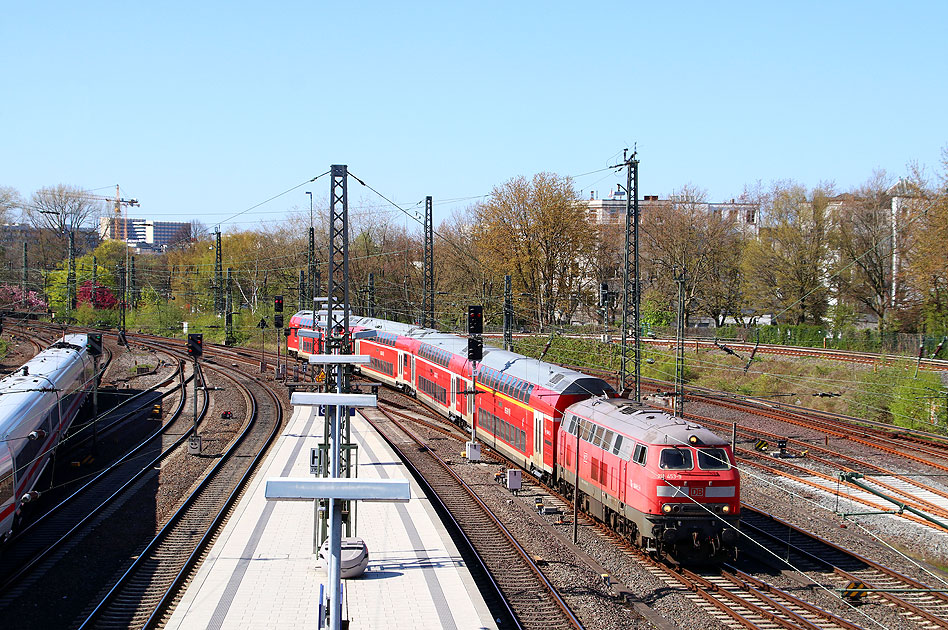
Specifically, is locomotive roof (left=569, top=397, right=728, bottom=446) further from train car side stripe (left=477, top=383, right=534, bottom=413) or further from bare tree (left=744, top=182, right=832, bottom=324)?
bare tree (left=744, top=182, right=832, bottom=324)

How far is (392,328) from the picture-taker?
1821 inches

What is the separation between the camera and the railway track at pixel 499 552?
546 inches

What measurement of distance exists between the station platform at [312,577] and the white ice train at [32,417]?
5217 mm

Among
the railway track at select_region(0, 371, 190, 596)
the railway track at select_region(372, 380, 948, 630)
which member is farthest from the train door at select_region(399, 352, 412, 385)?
the railway track at select_region(372, 380, 948, 630)

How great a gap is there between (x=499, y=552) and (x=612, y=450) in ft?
11.7

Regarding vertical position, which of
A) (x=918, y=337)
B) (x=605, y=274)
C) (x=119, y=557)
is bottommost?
(x=119, y=557)

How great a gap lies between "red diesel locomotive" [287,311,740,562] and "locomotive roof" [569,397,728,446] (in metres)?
0.03

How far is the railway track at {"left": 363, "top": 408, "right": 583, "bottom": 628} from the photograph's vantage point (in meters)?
13.9

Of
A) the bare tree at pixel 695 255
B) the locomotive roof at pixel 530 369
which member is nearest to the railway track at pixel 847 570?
the locomotive roof at pixel 530 369

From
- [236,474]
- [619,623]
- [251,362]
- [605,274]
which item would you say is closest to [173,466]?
[236,474]

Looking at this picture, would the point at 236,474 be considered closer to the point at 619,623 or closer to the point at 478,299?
the point at 619,623

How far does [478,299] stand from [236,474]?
38.7 metres

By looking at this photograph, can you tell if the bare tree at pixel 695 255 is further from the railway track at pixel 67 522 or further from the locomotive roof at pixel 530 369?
the railway track at pixel 67 522

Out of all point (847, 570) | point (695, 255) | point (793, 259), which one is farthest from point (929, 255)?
point (847, 570)
